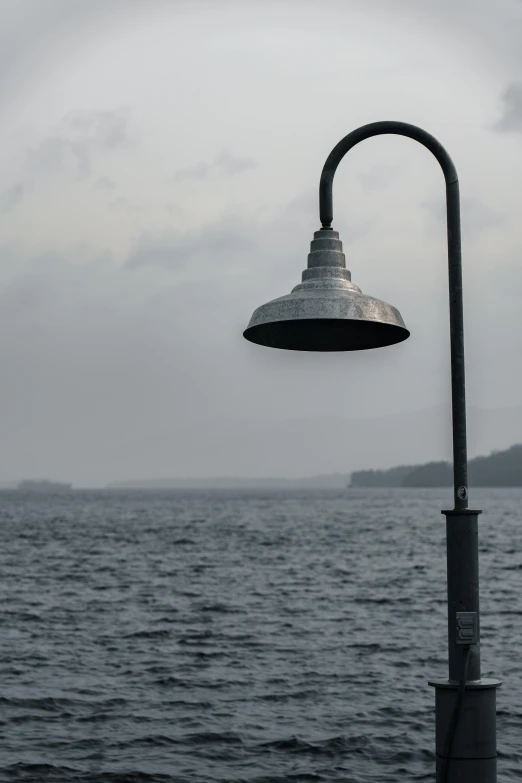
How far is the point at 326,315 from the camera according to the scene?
20.8ft

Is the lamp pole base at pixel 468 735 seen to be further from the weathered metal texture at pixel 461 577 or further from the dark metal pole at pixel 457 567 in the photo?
the weathered metal texture at pixel 461 577

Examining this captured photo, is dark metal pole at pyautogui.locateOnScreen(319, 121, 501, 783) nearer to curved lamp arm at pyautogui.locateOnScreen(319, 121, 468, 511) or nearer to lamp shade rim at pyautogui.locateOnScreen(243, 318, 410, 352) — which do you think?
curved lamp arm at pyautogui.locateOnScreen(319, 121, 468, 511)

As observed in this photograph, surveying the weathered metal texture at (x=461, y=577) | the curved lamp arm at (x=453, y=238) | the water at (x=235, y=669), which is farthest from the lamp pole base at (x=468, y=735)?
the water at (x=235, y=669)

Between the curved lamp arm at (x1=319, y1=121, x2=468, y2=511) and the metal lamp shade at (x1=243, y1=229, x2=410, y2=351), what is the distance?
35 centimetres

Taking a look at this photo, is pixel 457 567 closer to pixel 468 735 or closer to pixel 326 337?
pixel 468 735

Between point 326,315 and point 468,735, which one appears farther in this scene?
point 468,735

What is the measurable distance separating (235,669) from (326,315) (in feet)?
56.0

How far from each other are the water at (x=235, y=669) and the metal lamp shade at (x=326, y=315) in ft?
27.3

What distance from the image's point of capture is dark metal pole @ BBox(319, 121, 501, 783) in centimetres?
656

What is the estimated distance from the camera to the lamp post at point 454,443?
6.47 metres

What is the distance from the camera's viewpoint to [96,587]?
132 ft

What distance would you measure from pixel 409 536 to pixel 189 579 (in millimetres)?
37463

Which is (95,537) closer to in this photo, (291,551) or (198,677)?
(291,551)

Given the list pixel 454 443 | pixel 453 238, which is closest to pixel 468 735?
pixel 454 443
